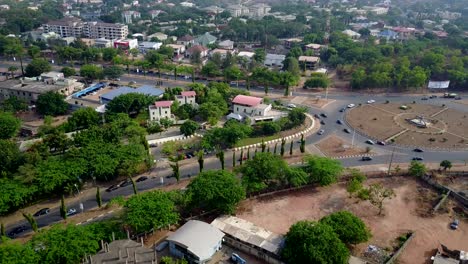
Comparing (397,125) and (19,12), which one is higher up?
(19,12)

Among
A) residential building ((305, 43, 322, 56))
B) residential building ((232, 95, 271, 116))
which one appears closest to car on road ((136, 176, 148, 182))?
residential building ((232, 95, 271, 116))

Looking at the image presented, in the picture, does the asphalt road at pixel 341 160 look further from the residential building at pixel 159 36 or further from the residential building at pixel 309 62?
the residential building at pixel 159 36

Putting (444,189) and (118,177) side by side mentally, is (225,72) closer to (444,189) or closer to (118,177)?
(118,177)

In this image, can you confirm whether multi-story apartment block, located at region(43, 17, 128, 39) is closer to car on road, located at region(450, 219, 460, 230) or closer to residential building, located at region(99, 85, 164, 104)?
residential building, located at region(99, 85, 164, 104)

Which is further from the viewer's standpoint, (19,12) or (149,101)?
(19,12)

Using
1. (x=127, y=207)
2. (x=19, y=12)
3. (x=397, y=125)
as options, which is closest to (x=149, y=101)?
(x=127, y=207)

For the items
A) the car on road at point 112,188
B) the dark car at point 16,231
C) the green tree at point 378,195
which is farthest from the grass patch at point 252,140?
the dark car at point 16,231
